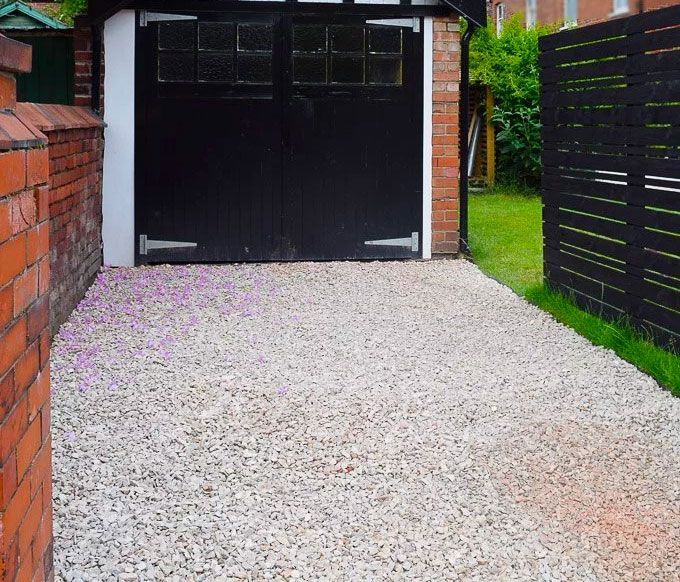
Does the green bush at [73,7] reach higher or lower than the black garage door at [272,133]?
higher

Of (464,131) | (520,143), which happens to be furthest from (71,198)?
(520,143)

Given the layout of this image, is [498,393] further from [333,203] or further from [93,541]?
[333,203]

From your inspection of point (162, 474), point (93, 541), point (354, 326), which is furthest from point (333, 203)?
point (93, 541)

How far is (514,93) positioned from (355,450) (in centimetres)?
1275

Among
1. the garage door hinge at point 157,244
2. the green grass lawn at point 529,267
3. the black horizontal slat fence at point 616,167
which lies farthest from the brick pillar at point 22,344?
the garage door hinge at point 157,244

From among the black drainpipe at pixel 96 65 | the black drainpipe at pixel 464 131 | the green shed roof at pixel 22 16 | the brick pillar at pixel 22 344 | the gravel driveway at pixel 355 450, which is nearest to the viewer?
the brick pillar at pixel 22 344

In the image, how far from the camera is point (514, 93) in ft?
52.7

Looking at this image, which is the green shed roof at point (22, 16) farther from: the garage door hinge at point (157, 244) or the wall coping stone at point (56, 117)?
the garage door hinge at point (157, 244)

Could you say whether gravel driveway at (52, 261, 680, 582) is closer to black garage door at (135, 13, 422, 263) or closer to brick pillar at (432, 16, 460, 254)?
black garage door at (135, 13, 422, 263)

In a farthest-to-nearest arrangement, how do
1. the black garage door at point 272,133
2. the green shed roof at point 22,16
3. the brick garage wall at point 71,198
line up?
the green shed roof at point 22,16 < the black garage door at point 272,133 < the brick garage wall at point 71,198

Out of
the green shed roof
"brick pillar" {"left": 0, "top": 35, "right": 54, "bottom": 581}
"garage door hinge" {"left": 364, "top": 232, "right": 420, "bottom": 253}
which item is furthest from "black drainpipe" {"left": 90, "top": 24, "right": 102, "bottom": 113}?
"brick pillar" {"left": 0, "top": 35, "right": 54, "bottom": 581}

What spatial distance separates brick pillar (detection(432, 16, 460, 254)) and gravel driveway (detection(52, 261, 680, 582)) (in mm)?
2749

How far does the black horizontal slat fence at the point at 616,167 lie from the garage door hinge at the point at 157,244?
10.9ft

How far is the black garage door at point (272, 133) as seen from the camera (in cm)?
923
